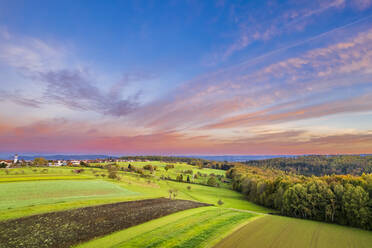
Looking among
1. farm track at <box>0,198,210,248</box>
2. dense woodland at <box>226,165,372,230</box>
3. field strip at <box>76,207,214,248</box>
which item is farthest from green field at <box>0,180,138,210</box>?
dense woodland at <box>226,165,372,230</box>

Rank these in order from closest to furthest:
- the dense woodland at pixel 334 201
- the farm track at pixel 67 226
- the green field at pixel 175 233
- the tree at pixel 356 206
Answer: the farm track at pixel 67 226
the green field at pixel 175 233
the tree at pixel 356 206
the dense woodland at pixel 334 201

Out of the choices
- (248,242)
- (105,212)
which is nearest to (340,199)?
(248,242)

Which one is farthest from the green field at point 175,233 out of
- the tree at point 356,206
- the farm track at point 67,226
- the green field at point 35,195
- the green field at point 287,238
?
the tree at point 356,206

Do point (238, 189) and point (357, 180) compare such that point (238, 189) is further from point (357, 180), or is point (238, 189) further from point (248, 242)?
point (248, 242)

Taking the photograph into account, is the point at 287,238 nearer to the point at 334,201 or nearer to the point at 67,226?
the point at 334,201

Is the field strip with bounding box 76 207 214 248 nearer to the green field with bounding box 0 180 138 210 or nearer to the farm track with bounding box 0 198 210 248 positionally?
the farm track with bounding box 0 198 210 248

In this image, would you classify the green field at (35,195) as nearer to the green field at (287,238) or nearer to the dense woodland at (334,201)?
the green field at (287,238)

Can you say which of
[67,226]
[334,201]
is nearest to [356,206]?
[334,201]
